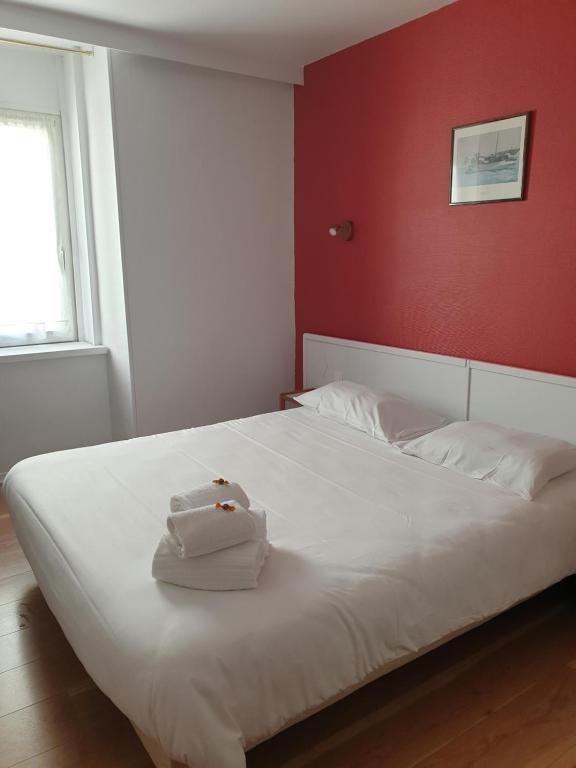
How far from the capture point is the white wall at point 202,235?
3350 mm

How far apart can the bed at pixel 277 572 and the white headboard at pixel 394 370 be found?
1.27 feet

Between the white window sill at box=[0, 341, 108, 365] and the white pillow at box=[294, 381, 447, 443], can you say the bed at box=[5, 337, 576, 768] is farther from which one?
the white window sill at box=[0, 341, 108, 365]

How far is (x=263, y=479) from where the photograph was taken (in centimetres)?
233

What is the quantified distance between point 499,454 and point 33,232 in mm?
2938

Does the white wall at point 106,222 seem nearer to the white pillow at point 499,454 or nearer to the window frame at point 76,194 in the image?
the window frame at point 76,194

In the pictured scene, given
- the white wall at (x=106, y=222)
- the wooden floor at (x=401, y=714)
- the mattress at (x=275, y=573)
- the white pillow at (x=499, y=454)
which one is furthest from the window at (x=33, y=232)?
the white pillow at (x=499, y=454)

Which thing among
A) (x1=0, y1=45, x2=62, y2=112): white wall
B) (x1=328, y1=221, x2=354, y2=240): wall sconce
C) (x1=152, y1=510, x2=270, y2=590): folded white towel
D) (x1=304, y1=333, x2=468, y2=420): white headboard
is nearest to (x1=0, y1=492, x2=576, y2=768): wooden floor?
(x1=152, y1=510, x2=270, y2=590): folded white towel

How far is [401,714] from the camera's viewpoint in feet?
5.88

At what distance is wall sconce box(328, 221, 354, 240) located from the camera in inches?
139

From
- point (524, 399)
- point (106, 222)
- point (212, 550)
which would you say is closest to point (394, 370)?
point (524, 399)

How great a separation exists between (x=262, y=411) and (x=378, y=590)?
2.54 meters

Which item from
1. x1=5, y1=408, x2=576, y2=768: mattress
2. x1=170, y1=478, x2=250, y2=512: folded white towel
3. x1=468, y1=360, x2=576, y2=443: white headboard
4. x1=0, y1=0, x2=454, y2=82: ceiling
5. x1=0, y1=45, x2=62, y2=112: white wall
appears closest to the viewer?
x1=5, y1=408, x2=576, y2=768: mattress

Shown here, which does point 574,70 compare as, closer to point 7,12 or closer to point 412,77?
point 412,77

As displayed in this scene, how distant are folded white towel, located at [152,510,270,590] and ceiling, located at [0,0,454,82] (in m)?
2.47
